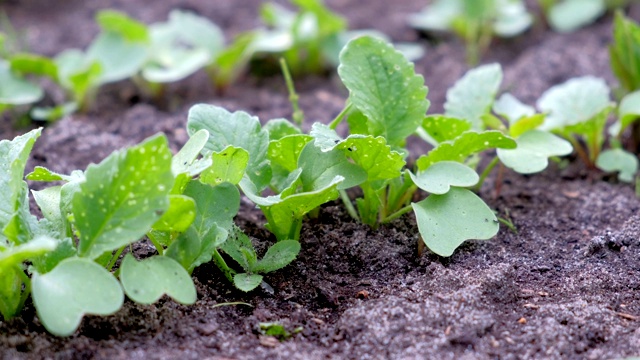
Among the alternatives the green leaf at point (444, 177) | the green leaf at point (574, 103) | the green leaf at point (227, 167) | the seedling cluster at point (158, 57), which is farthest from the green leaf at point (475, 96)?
the seedling cluster at point (158, 57)

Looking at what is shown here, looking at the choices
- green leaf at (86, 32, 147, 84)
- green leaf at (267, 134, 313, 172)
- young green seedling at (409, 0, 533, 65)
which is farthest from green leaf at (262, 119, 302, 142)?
young green seedling at (409, 0, 533, 65)

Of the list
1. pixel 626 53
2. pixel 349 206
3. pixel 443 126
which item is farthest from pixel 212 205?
pixel 626 53

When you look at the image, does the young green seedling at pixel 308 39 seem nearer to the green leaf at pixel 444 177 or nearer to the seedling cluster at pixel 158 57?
the seedling cluster at pixel 158 57

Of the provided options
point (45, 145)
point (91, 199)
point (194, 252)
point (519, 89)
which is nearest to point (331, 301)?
point (194, 252)

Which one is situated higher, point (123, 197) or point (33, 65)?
point (123, 197)

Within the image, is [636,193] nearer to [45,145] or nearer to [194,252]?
[194,252]

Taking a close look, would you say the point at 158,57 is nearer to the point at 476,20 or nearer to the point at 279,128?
the point at 279,128

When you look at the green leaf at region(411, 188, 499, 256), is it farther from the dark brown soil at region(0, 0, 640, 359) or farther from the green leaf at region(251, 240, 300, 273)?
the green leaf at region(251, 240, 300, 273)
